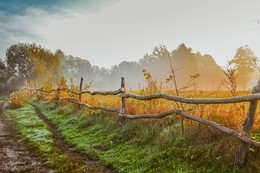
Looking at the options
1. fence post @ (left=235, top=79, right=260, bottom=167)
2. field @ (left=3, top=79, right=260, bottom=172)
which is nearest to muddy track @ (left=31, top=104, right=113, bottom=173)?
field @ (left=3, top=79, right=260, bottom=172)

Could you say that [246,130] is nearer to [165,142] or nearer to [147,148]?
[165,142]

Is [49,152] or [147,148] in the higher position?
[147,148]

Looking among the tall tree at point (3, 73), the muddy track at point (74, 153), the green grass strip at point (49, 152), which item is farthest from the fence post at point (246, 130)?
the tall tree at point (3, 73)

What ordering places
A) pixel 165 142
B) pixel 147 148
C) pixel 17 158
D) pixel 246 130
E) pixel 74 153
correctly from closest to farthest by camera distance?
pixel 246 130 → pixel 165 142 → pixel 147 148 → pixel 17 158 → pixel 74 153

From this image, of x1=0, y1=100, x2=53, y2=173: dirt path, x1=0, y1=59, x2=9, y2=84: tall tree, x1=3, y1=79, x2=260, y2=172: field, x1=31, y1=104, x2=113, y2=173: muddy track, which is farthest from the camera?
x1=0, y1=59, x2=9, y2=84: tall tree

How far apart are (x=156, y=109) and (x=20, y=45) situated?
59497 mm

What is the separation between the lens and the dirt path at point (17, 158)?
5.71 metres

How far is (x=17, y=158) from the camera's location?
6.55m

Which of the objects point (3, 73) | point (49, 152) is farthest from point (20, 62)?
point (49, 152)

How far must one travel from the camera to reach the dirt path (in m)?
5.71

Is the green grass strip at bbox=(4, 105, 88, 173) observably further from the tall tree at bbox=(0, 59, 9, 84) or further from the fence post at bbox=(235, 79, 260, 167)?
the tall tree at bbox=(0, 59, 9, 84)

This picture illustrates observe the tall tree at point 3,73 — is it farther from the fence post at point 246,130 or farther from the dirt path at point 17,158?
the fence post at point 246,130

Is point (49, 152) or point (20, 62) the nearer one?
point (49, 152)

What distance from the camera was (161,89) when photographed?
8734 millimetres
